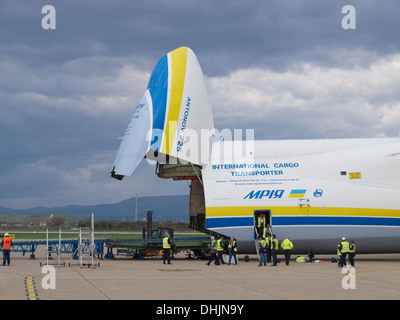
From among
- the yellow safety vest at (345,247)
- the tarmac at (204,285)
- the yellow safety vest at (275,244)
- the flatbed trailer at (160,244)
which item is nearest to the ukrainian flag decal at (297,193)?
the yellow safety vest at (275,244)

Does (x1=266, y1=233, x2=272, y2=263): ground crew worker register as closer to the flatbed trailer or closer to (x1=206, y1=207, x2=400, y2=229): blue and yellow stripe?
(x1=206, y1=207, x2=400, y2=229): blue and yellow stripe

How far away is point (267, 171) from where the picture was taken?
1198 inches

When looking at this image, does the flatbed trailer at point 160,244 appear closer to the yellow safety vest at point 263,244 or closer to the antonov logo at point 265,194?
the antonov logo at point 265,194

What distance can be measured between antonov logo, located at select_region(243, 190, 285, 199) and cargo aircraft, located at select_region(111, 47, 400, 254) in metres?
0.05

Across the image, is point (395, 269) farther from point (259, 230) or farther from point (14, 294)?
point (14, 294)

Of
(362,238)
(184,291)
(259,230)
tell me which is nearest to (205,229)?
(259,230)

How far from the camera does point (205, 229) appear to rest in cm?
3077

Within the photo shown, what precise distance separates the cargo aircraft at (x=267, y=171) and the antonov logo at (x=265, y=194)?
5cm

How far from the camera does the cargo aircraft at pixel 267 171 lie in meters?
29.2

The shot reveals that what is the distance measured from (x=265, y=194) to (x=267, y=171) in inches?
58.6

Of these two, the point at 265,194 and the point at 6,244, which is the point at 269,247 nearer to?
the point at 265,194

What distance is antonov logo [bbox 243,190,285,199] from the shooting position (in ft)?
97.0

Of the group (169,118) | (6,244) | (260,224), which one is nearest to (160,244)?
(260,224)

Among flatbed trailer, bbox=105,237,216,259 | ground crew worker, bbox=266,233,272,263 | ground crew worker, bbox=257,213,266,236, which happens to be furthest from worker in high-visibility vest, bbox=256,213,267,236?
flatbed trailer, bbox=105,237,216,259
